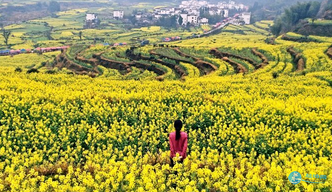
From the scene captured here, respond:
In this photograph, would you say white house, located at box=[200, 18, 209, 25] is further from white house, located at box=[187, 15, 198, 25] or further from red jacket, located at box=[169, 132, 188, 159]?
red jacket, located at box=[169, 132, 188, 159]

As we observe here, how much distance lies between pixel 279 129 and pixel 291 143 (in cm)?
117

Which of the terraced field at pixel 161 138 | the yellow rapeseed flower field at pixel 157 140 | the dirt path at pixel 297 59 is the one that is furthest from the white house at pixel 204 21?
the yellow rapeseed flower field at pixel 157 140

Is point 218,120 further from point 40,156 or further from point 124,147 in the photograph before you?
point 40,156

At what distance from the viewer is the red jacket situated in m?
7.99

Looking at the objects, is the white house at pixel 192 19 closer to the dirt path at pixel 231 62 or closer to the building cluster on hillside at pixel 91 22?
the building cluster on hillside at pixel 91 22

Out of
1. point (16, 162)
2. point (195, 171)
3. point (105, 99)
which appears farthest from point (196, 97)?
point (16, 162)

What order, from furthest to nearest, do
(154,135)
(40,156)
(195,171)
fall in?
Answer: (154,135) < (40,156) < (195,171)

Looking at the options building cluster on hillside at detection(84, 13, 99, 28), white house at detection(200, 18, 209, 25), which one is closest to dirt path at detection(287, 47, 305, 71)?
white house at detection(200, 18, 209, 25)

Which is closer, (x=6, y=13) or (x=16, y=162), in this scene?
(x=16, y=162)

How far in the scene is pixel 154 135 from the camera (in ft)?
36.7

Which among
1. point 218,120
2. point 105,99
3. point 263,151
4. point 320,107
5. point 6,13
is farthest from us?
point 6,13

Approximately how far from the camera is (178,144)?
8078mm

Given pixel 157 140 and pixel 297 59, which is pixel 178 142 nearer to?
pixel 157 140

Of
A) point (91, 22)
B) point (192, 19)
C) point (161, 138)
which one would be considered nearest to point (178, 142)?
point (161, 138)
